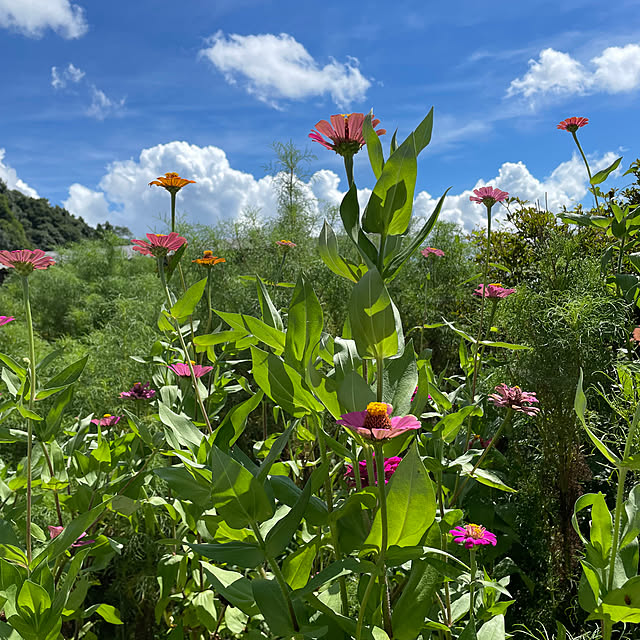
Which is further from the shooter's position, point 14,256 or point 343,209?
point 14,256

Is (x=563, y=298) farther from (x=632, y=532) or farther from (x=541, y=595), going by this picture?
(x=632, y=532)

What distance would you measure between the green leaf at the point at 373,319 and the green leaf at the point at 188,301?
0.46 meters

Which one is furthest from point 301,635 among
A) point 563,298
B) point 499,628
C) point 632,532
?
point 563,298

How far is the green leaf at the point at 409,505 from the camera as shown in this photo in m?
0.43

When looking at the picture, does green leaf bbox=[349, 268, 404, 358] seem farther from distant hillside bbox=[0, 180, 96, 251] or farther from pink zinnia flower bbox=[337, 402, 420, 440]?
distant hillside bbox=[0, 180, 96, 251]

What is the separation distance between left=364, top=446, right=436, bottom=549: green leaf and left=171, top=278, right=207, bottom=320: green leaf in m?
0.54

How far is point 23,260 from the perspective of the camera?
88cm

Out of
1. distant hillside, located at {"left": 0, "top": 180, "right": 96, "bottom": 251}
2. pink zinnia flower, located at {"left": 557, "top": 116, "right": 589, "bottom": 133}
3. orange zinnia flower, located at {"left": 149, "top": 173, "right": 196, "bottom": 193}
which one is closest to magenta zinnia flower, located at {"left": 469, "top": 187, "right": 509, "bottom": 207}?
pink zinnia flower, located at {"left": 557, "top": 116, "right": 589, "bottom": 133}

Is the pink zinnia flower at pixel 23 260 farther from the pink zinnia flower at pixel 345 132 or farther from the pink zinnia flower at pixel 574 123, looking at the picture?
the pink zinnia flower at pixel 574 123

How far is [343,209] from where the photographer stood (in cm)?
48

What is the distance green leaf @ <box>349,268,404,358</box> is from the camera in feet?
1.45

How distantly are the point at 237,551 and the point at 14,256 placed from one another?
2.19 feet

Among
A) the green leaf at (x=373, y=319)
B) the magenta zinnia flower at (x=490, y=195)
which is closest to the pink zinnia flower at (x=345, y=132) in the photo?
the green leaf at (x=373, y=319)

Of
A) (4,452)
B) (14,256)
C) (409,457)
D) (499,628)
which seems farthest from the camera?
(4,452)
